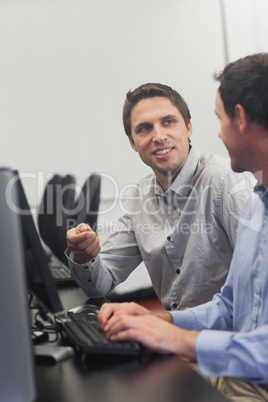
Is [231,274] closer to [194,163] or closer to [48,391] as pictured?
[194,163]

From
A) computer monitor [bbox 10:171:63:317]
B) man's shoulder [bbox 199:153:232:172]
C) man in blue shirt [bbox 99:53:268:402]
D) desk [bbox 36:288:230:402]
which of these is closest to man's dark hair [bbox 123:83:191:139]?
man's shoulder [bbox 199:153:232:172]

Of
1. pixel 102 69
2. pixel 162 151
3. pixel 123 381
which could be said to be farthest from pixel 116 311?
pixel 102 69

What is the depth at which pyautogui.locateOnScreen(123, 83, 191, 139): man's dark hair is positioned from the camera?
1244 millimetres

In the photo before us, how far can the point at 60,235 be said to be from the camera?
2.01 metres

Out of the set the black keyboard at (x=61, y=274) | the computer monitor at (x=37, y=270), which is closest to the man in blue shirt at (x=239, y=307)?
the computer monitor at (x=37, y=270)

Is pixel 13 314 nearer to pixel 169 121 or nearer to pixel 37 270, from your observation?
pixel 37 270

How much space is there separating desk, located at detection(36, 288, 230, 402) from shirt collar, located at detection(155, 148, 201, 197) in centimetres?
56

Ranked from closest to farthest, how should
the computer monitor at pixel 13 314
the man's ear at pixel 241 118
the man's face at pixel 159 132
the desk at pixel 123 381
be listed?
the computer monitor at pixel 13 314
the desk at pixel 123 381
the man's ear at pixel 241 118
the man's face at pixel 159 132

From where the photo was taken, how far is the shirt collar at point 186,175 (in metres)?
1.32

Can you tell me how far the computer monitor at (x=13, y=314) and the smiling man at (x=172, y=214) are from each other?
25.6 inches

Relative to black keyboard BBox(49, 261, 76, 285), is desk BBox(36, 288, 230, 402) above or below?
above

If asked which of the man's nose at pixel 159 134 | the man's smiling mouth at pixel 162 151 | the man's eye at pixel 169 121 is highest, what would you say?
the man's eye at pixel 169 121

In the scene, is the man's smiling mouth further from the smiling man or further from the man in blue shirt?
the man in blue shirt

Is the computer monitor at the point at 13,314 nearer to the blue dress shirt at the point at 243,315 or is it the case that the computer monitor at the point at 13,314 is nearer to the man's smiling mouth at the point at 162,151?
the blue dress shirt at the point at 243,315
